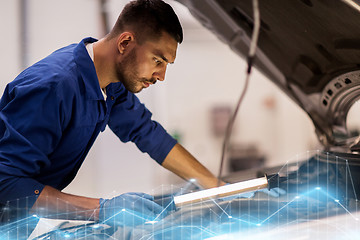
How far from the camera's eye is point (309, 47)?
1.15 m

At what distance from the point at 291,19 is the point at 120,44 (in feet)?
1.89

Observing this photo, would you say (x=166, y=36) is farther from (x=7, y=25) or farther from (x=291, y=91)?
(x=7, y=25)

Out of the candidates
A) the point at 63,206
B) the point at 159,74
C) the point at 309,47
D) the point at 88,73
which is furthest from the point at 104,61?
the point at 309,47

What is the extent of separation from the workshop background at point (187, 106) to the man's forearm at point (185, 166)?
0.77 m

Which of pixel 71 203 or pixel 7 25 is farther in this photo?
pixel 7 25

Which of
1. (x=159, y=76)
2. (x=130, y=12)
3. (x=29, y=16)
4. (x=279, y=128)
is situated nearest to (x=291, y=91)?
(x=159, y=76)

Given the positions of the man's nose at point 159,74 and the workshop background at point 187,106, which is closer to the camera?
Answer: the man's nose at point 159,74

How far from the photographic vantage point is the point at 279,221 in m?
0.86

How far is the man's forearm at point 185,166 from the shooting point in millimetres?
1285

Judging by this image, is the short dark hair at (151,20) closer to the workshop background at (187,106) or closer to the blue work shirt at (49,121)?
the blue work shirt at (49,121)

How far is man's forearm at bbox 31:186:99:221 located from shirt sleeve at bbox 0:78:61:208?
0.07 ft

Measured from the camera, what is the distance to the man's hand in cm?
88

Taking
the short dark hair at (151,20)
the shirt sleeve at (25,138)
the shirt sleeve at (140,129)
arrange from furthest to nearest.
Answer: the shirt sleeve at (140,129) → the short dark hair at (151,20) → the shirt sleeve at (25,138)

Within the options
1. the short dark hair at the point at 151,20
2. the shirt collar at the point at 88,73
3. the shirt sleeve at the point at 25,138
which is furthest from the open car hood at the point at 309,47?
the shirt sleeve at the point at 25,138
